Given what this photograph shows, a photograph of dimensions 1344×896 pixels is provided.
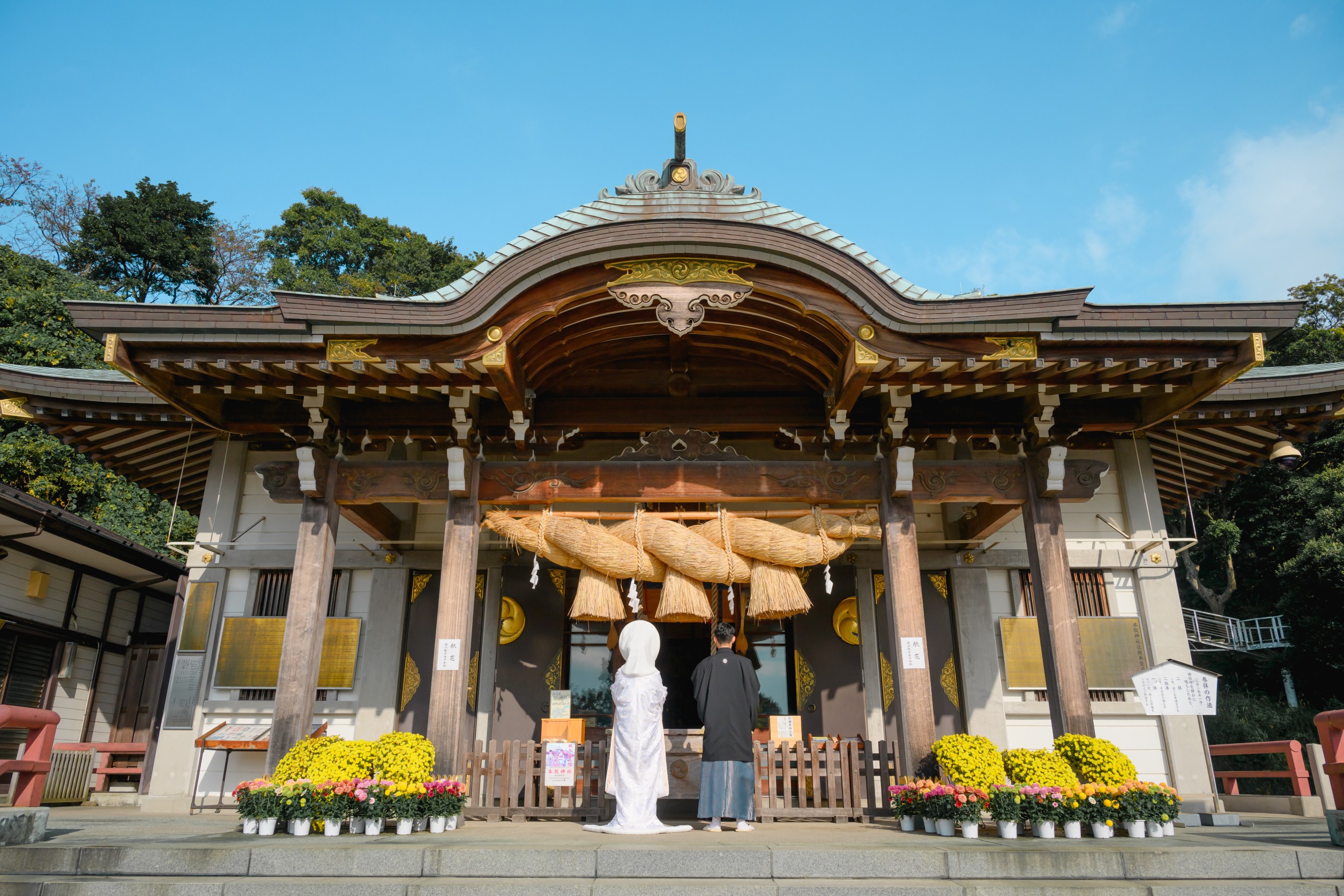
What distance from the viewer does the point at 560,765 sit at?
26.0ft

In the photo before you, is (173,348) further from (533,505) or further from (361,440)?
(533,505)

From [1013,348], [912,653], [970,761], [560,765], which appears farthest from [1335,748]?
[560,765]

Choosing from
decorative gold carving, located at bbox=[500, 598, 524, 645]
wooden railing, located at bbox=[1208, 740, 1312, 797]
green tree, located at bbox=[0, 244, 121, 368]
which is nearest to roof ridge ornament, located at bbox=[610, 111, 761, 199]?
decorative gold carving, located at bbox=[500, 598, 524, 645]

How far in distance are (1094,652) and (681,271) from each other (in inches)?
265

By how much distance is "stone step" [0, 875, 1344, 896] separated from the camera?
486 cm

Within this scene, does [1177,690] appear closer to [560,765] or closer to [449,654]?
[560,765]

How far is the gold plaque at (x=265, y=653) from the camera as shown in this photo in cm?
986

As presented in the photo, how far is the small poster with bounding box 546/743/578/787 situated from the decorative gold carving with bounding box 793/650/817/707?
12.1 feet

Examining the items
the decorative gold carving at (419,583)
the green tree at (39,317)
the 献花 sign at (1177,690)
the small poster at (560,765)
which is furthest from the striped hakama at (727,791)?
the green tree at (39,317)

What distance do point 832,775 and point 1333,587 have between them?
20384 millimetres

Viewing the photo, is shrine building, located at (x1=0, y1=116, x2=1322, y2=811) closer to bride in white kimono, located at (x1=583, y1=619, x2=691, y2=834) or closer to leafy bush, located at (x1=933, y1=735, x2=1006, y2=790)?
leafy bush, located at (x1=933, y1=735, x2=1006, y2=790)

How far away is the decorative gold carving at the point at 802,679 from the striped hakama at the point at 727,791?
11.7 feet

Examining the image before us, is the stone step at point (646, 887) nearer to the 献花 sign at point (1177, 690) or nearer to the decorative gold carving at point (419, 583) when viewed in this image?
the 献花 sign at point (1177, 690)

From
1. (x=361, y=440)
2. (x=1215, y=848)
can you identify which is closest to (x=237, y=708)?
(x=361, y=440)
